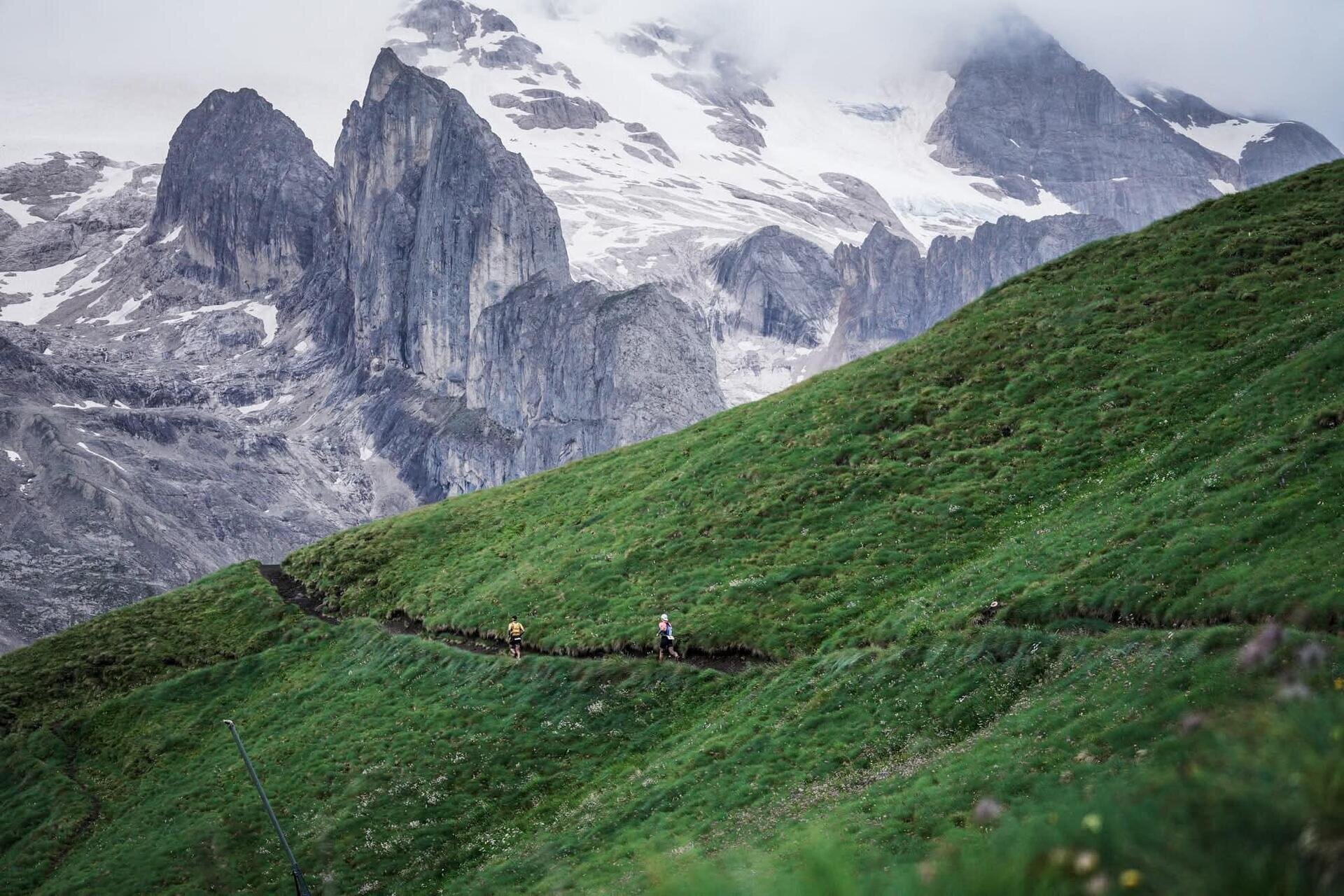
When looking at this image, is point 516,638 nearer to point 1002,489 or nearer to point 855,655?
point 855,655

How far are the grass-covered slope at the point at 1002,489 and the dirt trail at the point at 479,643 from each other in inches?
22.1

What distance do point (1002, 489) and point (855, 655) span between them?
12.9 meters

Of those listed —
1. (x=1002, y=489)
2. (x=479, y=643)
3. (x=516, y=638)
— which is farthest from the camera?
(x=479, y=643)

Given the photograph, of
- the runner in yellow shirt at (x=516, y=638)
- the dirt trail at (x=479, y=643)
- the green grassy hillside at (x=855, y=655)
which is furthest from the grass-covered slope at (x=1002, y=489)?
the runner in yellow shirt at (x=516, y=638)

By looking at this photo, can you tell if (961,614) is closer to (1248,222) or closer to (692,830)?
(692,830)

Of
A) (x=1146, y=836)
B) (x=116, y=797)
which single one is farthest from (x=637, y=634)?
(x=1146, y=836)

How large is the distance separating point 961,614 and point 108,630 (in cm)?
5568

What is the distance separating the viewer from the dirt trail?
38.3 meters

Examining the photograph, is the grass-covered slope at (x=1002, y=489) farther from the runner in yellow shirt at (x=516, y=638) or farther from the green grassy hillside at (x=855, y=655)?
the runner in yellow shirt at (x=516, y=638)

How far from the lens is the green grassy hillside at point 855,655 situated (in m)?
5.14

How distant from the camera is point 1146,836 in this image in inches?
153

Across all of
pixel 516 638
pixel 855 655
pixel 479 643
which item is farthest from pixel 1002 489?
pixel 479 643

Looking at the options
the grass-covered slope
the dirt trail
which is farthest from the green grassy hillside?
the dirt trail

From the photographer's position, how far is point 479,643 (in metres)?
48.3
